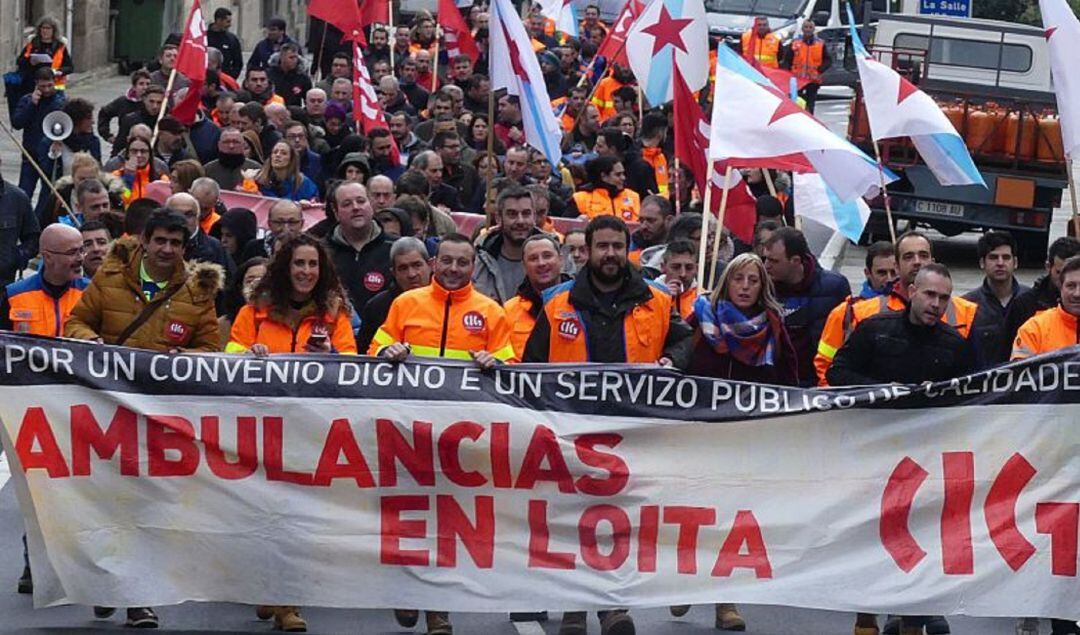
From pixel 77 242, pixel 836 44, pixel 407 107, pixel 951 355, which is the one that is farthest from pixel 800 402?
pixel 836 44

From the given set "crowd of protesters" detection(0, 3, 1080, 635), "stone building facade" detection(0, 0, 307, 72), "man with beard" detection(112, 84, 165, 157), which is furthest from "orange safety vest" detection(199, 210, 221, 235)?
"stone building facade" detection(0, 0, 307, 72)

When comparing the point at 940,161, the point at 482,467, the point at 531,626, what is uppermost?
the point at 940,161

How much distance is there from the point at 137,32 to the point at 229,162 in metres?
20.2

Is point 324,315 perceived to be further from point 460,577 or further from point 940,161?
point 940,161

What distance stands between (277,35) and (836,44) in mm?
16536

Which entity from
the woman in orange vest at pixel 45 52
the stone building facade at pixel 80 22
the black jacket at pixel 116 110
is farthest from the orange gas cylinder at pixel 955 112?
the stone building facade at pixel 80 22

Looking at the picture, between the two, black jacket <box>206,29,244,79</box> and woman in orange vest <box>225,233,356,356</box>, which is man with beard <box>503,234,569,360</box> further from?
black jacket <box>206,29,244,79</box>

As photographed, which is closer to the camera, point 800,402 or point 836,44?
point 800,402

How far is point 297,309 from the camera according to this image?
987cm

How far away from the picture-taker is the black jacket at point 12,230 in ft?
44.9

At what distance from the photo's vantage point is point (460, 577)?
30.3 feet

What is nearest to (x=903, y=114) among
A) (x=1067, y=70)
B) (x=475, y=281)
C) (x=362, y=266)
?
(x=1067, y=70)

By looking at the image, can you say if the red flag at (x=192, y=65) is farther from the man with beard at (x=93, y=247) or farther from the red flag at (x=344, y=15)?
the man with beard at (x=93, y=247)

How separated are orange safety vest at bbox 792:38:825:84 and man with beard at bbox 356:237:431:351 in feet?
80.2
